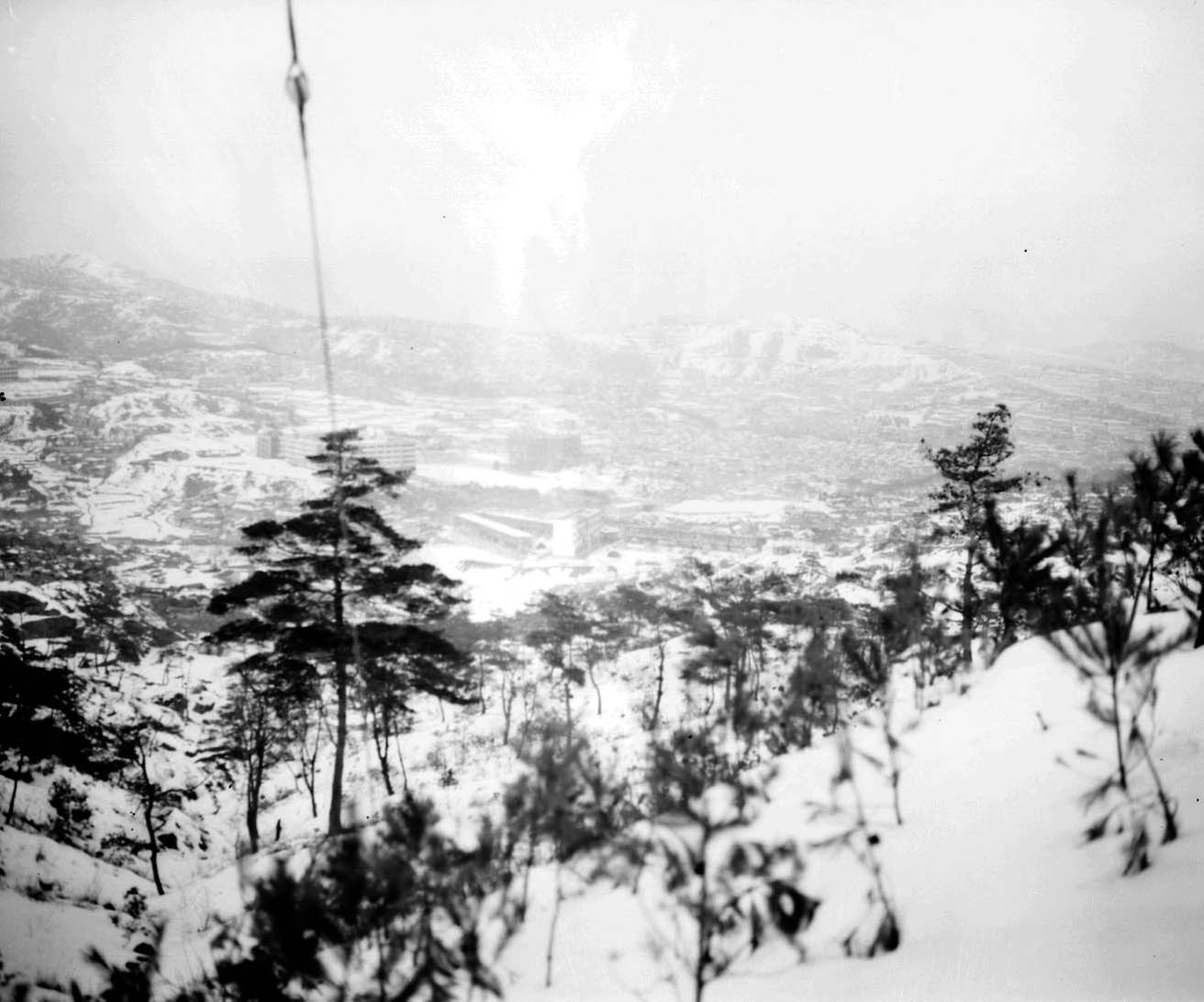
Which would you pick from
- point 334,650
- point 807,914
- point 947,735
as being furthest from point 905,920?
point 334,650

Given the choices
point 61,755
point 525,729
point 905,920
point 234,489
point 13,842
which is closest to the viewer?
point 905,920

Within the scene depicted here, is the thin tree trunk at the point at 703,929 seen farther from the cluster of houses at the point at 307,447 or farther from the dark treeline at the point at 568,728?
the cluster of houses at the point at 307,447

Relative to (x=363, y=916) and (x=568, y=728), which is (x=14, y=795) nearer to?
(x=568, y=728)

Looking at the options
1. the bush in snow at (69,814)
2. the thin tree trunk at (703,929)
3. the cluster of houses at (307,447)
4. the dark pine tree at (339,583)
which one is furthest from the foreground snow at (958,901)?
the cluster of houses at (307,447)

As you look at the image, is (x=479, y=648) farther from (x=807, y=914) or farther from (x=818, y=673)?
(x=807, y=914)

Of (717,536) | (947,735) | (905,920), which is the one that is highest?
(905,920)

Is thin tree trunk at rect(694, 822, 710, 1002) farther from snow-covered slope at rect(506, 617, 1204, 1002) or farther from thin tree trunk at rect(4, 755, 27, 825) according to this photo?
thin tree trunk at rect(4, 755, 27, 825)

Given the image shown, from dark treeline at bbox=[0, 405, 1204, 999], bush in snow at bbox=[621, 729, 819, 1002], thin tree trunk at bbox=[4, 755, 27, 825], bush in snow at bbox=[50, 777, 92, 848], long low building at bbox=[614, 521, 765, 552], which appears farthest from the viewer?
long low building at bbox=[614, 521, 765, 552]

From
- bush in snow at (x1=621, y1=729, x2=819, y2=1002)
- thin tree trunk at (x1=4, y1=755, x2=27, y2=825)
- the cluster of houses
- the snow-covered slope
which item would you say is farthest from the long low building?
bush in snow at (x1=621, y1=729, x2=819, y2=1002)

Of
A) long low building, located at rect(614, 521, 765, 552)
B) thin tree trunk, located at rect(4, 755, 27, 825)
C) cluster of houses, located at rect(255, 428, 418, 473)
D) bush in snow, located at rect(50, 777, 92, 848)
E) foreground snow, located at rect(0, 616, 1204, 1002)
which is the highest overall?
cluster of houses, located at rect(255, 428, 418, 473)
